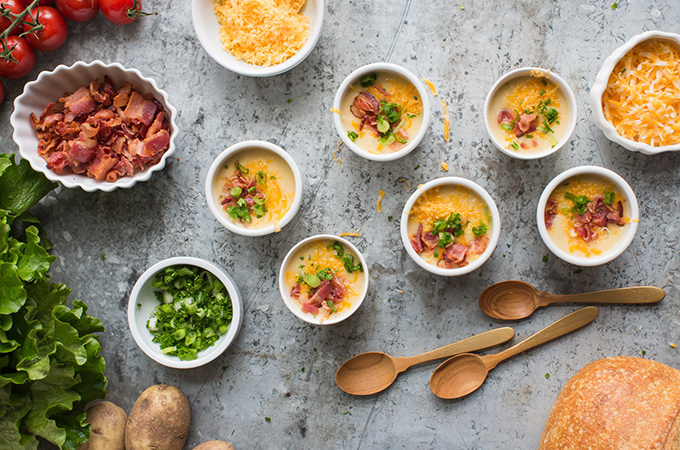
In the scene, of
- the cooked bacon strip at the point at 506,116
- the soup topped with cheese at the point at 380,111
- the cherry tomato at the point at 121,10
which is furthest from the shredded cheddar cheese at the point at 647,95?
the cherry tomato at the point at 121,10

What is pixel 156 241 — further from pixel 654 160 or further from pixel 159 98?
pixel 654 160

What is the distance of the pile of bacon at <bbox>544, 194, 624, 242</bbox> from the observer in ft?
7.84

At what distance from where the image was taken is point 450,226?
2395 mm

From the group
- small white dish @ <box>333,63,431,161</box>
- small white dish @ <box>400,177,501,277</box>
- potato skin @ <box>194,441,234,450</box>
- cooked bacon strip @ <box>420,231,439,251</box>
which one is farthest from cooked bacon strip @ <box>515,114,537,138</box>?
potato skin @ <box>194,441,234,450</box>

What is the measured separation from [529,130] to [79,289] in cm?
271

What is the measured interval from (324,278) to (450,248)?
0.67 meters

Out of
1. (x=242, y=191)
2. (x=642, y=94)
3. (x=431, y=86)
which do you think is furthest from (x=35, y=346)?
(x=642, y=94)

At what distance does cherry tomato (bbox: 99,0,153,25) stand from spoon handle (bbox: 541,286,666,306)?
2.77 m

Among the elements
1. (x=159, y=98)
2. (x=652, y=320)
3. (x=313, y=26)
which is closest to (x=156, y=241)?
(x=159, y=98)

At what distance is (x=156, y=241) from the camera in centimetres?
275

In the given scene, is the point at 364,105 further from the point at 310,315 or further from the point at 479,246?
the point at 310,315

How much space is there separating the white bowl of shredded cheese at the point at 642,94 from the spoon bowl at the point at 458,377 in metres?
1.41

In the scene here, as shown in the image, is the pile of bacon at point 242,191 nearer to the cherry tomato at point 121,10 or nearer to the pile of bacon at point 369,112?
the pile of bacon at point 369,112

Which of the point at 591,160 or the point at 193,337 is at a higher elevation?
the point at 591,160
